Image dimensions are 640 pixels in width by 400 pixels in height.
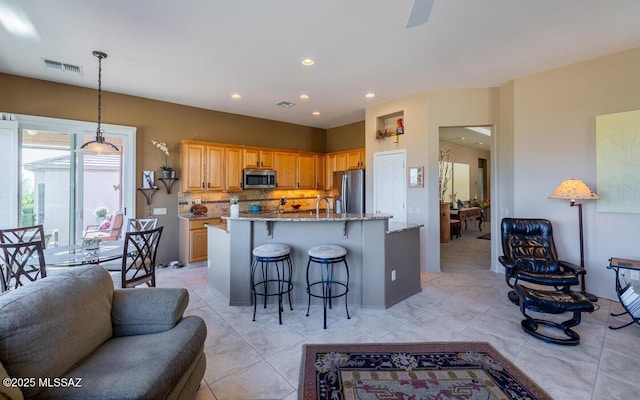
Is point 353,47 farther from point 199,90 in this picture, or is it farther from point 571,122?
point 571,122

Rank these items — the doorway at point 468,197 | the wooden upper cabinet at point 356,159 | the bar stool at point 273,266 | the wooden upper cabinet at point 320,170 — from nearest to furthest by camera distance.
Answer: the bar stool at point 273,266, the doorway at point 468,197, the wooden upper cabinet at point 356,159, the wooden upper cabinet at point 320,170

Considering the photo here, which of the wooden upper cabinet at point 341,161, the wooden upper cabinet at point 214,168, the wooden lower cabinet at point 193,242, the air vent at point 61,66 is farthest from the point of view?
the wooden upper cabinet at point 341,161

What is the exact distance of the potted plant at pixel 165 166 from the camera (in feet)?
17.2

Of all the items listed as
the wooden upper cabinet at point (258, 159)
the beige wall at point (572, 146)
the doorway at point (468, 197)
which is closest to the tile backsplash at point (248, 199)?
the wooden upper cabinet at point (258, 159)

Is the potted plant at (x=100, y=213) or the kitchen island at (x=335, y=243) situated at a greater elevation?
the potted plant at (x=100, y=213)

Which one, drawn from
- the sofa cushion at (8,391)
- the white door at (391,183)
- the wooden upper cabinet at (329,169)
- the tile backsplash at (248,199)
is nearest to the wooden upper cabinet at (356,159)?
the wooden upper cabinet at (329,169)

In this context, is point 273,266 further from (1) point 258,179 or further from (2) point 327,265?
(1) point 258,179

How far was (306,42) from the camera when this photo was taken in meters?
3.26

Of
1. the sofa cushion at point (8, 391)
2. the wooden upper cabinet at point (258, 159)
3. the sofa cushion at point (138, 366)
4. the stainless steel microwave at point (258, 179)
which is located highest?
the wooden upper cabinet at point (258, 159)

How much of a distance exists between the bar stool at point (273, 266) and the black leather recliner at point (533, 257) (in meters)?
2.64

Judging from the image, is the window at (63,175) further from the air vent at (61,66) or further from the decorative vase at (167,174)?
the air vent at (61,66)

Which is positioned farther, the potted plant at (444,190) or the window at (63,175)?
the potted plant at (444,190)

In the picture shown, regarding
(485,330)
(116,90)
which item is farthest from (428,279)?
(116,90)

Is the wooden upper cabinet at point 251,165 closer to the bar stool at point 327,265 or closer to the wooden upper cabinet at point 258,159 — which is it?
the wooden upper cabinet at point 258,159
